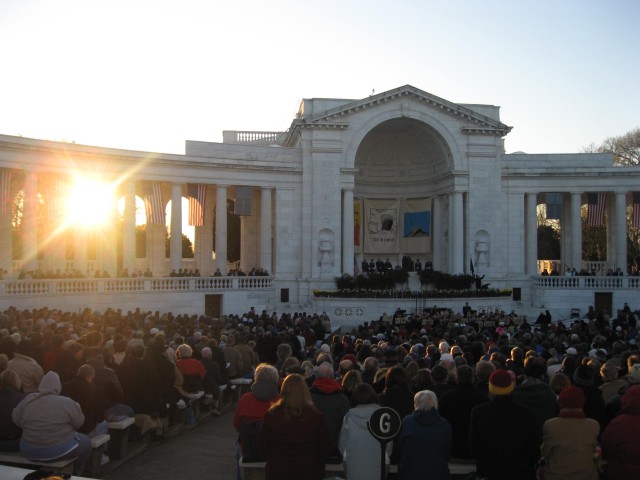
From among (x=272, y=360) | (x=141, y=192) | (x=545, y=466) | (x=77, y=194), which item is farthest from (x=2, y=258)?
(x=545, y=466)

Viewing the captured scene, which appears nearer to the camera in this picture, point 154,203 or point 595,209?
point 154,203

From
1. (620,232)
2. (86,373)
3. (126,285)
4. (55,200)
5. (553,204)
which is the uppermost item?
(553,204)

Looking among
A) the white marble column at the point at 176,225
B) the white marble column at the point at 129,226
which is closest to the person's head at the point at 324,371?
the white marble column at the point at 129,226

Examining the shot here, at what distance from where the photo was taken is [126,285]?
3959 cm

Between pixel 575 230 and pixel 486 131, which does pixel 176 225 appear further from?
pixel 575 230

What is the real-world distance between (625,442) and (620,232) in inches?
1765

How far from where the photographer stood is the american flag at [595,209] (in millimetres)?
49219

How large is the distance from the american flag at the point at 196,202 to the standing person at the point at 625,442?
39.0m

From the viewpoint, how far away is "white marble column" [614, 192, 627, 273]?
1935 inches

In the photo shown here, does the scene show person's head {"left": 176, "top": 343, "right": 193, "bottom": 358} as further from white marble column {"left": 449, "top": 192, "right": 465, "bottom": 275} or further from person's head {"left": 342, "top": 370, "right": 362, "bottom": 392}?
white marble column {"left": 449, "top": 192, "right": 465, "bottom": 275}

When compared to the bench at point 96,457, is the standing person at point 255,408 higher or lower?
higher

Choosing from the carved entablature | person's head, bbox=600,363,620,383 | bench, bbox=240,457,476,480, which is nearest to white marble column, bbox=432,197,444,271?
the carved entablature

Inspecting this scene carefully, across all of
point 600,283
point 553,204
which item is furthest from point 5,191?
point 600,283

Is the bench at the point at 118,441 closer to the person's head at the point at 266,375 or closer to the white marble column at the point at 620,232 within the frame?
the person's head at the point at 266,375
